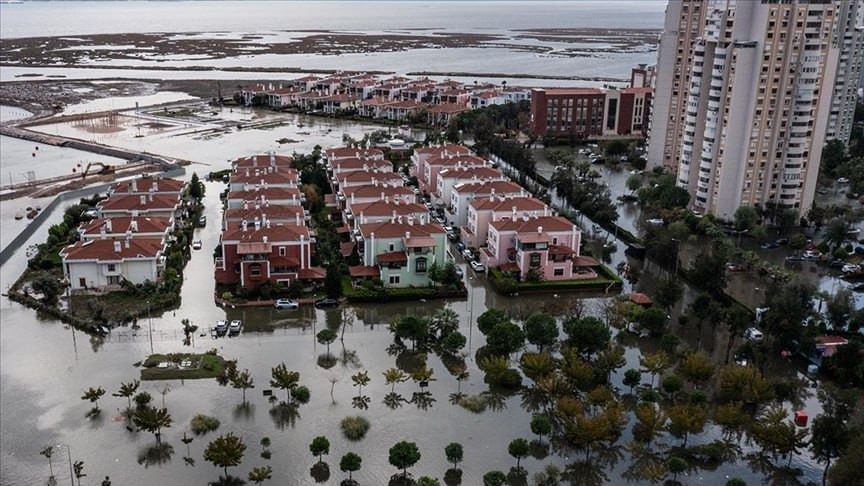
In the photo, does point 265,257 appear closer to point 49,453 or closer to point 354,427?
point 354,427

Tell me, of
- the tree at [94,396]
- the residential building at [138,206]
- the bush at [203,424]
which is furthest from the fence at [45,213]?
the bush at [203,424]

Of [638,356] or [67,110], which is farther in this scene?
[67,110]

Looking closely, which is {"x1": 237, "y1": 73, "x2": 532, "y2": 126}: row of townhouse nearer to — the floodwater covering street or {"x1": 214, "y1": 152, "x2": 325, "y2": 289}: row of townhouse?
{"x1": 214, "y1": 152, "x2": 325, "y2": 289}: row of townhouse

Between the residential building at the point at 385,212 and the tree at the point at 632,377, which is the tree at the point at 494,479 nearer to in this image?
the tree at the point at 632,377

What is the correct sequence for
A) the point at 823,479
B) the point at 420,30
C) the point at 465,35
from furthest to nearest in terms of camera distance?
the point at 420,30, the point at 465,35, the point at 823,479

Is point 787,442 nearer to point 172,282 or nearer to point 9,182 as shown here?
point 172,282

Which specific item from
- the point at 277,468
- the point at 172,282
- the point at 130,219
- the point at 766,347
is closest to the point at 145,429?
the point at 277,468

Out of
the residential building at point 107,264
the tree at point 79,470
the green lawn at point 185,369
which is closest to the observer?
the tree at point 79,470
